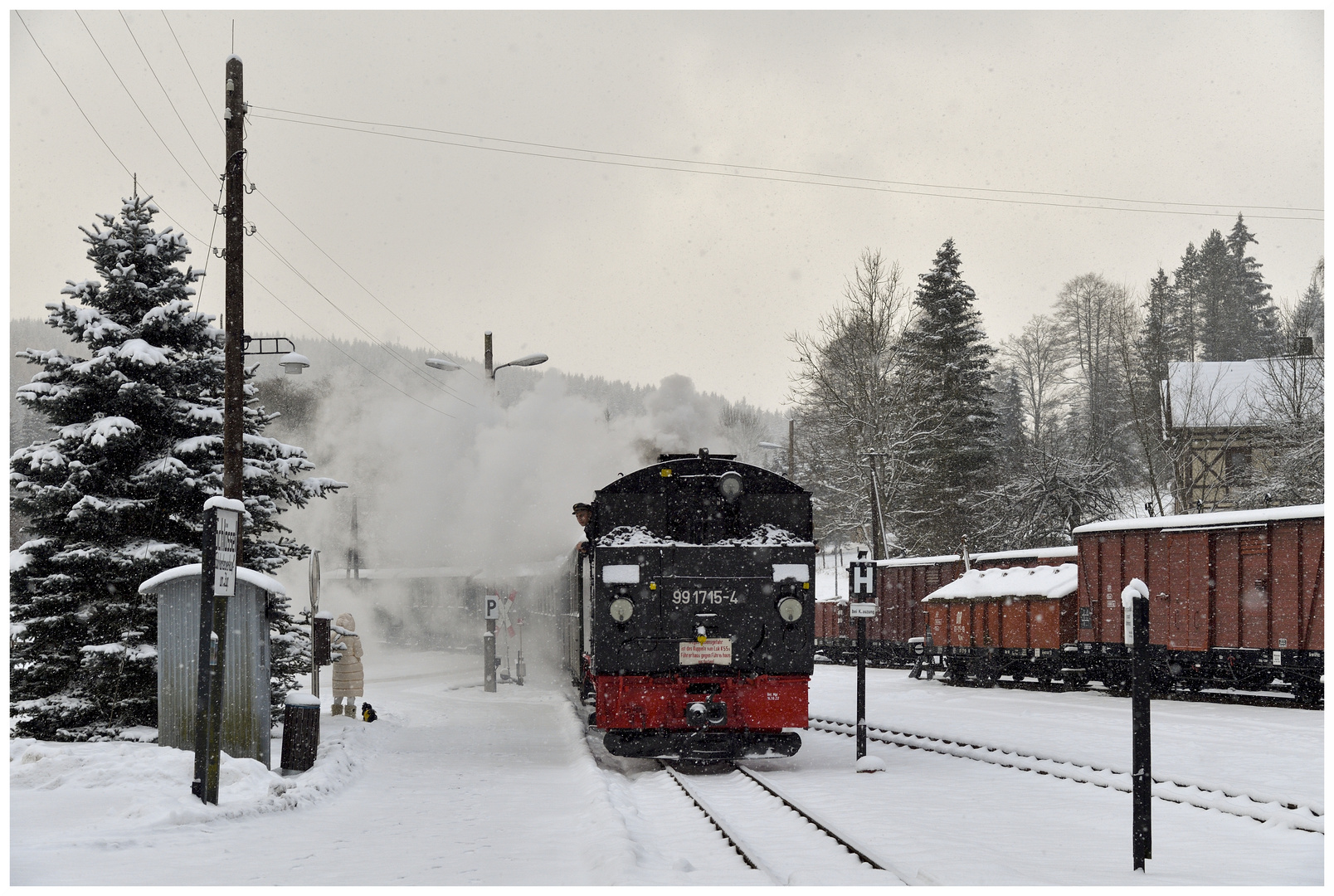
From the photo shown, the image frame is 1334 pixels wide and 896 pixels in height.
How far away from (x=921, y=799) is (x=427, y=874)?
5121 millimetres

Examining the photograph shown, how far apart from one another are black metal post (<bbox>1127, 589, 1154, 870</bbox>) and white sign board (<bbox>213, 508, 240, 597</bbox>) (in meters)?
6.91

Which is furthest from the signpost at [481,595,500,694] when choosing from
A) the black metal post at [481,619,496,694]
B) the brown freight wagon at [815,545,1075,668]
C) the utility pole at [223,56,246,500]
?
the utility pole at [223,56,246,500]

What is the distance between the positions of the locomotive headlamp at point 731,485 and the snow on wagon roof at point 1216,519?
438 inches

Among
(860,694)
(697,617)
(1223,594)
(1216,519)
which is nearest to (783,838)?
(697,617)

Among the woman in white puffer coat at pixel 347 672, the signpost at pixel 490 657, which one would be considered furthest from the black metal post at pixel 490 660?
the woman in white puffer coat at pixel 347 672

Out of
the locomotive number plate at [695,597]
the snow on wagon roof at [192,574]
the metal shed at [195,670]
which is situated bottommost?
the metal shed at [195,670]

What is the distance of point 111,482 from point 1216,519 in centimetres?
1738

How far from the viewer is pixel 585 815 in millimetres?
9953

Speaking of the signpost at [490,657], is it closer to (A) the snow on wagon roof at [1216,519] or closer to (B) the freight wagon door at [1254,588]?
(A) the snow on wagon roof at [1216,519]

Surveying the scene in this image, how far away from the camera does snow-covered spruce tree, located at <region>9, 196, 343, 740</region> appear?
14.4 meters

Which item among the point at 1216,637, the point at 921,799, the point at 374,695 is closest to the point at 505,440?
the point at 374,695

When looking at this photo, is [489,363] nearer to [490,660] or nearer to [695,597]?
[490,660]

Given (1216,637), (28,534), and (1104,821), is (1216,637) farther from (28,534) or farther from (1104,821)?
(28,534)

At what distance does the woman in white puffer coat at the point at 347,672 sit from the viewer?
62.2 feet
